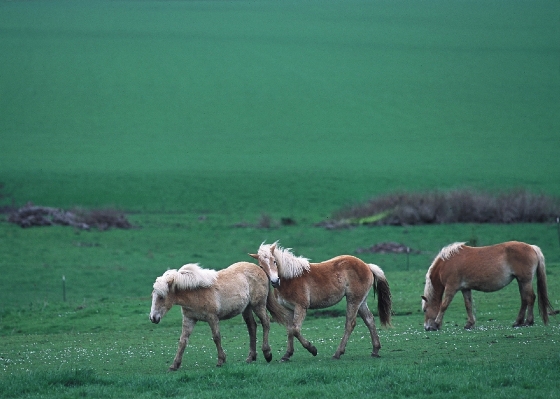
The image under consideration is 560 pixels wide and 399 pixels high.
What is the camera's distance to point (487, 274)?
52.3ft

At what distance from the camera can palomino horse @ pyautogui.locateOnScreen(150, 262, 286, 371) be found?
1296 centimetres

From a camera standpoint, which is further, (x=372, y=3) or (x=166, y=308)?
(x=372, y=3)

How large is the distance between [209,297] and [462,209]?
3117cm

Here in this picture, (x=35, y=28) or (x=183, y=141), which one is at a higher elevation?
(x=35, y=28)

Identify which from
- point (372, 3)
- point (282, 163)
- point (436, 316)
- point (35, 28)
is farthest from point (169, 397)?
point (372, 3)

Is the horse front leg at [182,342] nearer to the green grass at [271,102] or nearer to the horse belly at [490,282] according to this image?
the horse belly at [490,282]

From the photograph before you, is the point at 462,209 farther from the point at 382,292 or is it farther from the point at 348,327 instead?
the point at 348,327

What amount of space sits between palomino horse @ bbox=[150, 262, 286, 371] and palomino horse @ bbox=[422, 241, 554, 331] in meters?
4.58

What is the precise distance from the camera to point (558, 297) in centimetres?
1922

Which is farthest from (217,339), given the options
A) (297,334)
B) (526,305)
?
(526,305)

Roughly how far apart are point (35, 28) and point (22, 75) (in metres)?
13.7

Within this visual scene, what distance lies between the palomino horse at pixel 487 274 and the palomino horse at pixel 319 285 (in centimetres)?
326

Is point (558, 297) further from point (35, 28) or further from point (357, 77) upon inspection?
point (35, 28)

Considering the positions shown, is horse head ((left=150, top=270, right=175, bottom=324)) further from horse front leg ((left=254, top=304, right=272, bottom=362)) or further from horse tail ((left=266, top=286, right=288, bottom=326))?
horse tail ((left=266, top=286, right=288, bottom=326))
